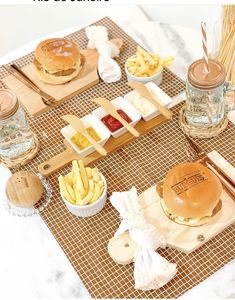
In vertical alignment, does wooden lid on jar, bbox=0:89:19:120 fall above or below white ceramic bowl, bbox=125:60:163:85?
above

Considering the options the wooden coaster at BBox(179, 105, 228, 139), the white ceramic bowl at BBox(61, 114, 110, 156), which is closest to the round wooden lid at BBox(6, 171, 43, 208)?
the white ceramic bowl at BBox(61, 114, 110, 156)

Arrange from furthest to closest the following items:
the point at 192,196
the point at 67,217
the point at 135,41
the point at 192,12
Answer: the point at 192,12 < the point at 135,41 < the point at 67,217 < the point at 192,196

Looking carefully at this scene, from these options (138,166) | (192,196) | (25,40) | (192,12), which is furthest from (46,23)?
(192,196)

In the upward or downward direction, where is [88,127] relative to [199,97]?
downward

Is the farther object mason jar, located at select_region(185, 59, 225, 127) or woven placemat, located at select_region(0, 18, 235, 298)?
mason jar, located at select_region(185, 59, 225, 127)

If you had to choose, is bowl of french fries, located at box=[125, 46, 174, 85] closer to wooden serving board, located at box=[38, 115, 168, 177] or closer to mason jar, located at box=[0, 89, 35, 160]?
wooden serving board, located at box=[38, 115, 168, 177]

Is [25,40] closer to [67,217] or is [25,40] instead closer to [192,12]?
[192,12]

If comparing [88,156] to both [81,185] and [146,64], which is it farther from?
[146,64]

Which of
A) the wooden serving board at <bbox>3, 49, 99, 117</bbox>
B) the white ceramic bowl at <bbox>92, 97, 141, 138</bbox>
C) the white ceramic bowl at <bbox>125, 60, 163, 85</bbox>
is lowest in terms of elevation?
the wooden serving board at <bbox>3, 49, 99, 117</bbox>
